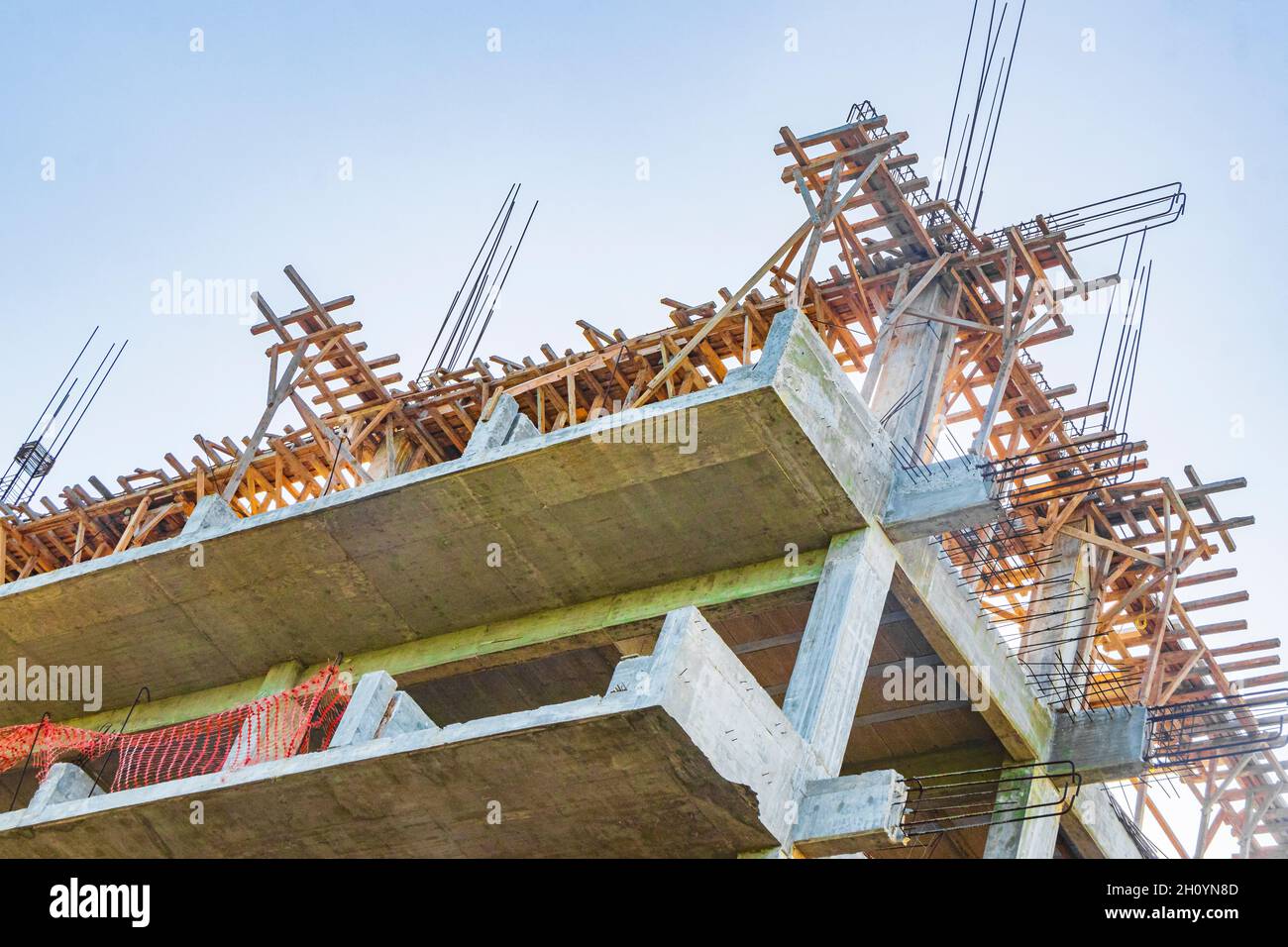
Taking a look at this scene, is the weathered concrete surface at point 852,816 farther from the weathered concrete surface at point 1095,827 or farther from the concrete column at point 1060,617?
the concrete column at point 1060,617

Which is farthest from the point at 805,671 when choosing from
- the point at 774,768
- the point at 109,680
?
the point at 109,680

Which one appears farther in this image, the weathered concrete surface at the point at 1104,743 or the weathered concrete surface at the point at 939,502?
the weathered concrete surface at the point at 1104,743

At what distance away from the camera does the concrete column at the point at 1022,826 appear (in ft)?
60.7

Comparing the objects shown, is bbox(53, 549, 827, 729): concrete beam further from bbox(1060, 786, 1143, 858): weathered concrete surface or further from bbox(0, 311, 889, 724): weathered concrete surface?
bbox(1060, 786, 1143, 858): weathered concrete surface

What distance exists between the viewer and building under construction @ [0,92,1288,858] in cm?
1492

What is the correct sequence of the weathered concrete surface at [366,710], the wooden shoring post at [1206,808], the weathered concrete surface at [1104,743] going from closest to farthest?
the weathered concrete surface at [366,710] → the weathered concrete surface at [1104,743] → the wooden shoring post at [1206,808]

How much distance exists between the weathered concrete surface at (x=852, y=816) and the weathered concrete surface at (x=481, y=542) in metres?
3.58

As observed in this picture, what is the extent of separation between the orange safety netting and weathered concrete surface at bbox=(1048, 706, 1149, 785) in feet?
27.3

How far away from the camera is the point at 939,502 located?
17281mm

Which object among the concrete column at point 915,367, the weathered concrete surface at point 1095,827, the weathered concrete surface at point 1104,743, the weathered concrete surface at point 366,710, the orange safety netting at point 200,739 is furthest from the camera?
the concrete column at point 915,367

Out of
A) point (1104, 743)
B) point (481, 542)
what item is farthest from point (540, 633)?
point (1104, 743)

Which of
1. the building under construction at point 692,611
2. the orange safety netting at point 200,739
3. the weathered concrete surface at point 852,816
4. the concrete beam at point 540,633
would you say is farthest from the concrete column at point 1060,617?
the orange safety netting at point 200,739
